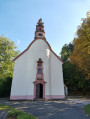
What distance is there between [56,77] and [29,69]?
5312 millimetres

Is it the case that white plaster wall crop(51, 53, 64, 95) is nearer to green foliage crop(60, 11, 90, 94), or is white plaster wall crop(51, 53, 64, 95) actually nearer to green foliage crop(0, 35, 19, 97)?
green foliage crop(60, 11, 90, 94)

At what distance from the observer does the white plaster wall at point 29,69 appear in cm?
1517

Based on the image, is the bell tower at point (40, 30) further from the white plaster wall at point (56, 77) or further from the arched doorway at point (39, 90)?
the arched doorway at point (39, 90)

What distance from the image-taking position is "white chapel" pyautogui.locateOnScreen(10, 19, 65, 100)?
1509cm

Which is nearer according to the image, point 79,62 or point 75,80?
point 79,62

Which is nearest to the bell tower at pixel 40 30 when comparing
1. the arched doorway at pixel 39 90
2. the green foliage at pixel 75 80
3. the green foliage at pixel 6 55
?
the green foliage at pixel 6 55

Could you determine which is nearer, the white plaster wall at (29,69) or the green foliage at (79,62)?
the green foliage at (79,62)

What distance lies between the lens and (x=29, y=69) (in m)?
16.2

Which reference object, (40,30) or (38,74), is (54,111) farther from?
(40,30)

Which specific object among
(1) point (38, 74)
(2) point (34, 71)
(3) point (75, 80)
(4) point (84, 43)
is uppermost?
(4) point (84, 43)

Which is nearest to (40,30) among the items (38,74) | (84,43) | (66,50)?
(38,74)

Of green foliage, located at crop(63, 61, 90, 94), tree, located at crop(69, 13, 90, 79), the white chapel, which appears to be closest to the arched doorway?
the white chapel

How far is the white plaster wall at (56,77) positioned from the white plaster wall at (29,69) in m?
0.96

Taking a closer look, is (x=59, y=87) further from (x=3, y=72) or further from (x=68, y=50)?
(x=68, y=50)
